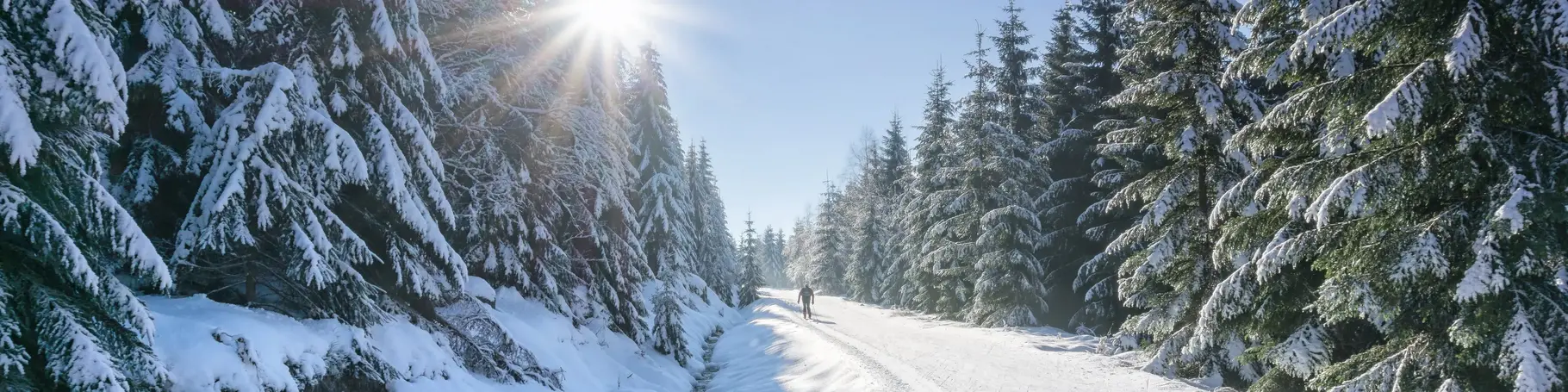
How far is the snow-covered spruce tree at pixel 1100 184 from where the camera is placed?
704 inches

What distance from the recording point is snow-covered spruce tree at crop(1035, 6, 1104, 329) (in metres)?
21.9

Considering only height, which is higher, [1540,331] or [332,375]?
[1540,331]

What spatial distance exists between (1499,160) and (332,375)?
10.6 meters

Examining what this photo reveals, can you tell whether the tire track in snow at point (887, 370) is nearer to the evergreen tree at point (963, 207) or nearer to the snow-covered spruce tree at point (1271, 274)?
the snow-covered spruce tree at point (1271, 274)

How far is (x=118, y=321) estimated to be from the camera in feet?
13.5

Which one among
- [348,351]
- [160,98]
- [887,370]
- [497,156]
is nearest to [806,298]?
[887,370]

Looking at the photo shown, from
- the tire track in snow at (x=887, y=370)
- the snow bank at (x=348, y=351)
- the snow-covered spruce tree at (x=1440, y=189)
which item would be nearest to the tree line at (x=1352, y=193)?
the snow-covered spruce tree at (x=1440, y=189)

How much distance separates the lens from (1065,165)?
23.4 meters

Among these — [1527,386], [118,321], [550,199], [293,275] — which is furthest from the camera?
[550,199]

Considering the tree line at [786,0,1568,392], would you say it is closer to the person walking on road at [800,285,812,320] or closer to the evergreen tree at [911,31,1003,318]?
the evergreen tree at [911,31,1003,318]

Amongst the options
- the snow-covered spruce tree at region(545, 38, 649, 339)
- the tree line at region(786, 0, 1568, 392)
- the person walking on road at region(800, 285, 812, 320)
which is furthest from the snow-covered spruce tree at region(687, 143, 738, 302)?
the tree line at region(786, 0, 1568, 392)

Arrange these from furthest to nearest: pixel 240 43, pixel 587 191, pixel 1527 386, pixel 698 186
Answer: pixel 698 186, pixel 587 191, pixel 240 43, pixel 1527 386

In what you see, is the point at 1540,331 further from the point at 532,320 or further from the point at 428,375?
the point at 532,320

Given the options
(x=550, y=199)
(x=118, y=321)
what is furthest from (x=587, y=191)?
(x=118, y=321)
